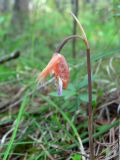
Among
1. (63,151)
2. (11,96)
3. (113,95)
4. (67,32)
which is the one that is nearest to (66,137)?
(63,151)

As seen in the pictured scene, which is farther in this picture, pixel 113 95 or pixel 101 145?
pixel 113 95

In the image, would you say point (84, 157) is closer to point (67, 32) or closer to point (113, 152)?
point (113, 152)

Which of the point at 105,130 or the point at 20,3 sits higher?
the point at 20,3

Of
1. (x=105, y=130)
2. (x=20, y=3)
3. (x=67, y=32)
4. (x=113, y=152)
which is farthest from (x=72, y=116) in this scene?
(x=20, y=3)

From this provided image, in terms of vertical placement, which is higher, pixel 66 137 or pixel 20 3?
pixel 20 3

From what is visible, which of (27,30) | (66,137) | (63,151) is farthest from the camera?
(27,30)

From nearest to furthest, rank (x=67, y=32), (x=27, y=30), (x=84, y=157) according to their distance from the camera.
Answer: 1. (x=84, y=157)
2. (x=27, y=30)
3. (x=67, y=32)

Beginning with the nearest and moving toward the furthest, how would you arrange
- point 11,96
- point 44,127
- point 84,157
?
point 84,157 → point 44,127 → point 11,96

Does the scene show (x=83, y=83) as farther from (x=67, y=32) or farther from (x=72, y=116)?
(x=67, y=32)

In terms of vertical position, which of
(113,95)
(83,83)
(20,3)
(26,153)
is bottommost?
(26,153)
